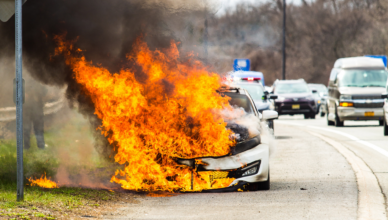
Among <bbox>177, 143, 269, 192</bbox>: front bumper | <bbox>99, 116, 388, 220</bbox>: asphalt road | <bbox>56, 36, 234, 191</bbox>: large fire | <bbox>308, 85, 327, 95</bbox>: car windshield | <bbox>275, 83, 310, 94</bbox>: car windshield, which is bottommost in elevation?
<bbox>99, 116, 388, 220</bbox>: asphalt road

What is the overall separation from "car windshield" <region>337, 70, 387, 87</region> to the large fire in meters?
14.0

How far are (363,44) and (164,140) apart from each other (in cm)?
5073

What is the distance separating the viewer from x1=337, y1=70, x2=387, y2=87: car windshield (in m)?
21.7

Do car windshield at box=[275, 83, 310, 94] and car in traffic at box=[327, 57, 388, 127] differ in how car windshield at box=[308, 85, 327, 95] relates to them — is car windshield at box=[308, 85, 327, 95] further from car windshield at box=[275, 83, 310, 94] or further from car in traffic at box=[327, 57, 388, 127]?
car in traffic at box=[327, 57, 388, 127]

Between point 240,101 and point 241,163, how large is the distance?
5.16 ft

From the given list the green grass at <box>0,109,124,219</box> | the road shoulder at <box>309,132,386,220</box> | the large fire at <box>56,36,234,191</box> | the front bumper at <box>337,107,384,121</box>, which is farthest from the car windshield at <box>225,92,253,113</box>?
the front bumper at <box>337,107,384,121</box>

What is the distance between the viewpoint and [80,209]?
647cm

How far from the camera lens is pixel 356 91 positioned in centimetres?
2103

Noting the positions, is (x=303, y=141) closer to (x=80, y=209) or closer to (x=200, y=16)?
(x=200, y=16)

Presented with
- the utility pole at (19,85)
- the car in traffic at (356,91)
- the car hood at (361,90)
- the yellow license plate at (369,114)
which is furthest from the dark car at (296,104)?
the utility pole at (19,85)

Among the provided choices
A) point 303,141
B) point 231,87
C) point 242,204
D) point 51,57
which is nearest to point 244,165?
point 242,204

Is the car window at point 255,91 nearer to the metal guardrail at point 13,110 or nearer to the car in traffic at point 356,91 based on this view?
the car in traffic at point 356,91

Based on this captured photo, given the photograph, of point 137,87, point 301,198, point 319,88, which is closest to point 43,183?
point 137,87

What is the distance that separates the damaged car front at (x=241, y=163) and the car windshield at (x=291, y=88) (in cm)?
2118
